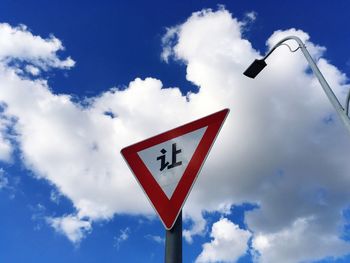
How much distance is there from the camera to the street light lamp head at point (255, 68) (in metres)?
9.34

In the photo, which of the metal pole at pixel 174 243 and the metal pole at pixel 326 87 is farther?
the metal pole at pixel 326 87

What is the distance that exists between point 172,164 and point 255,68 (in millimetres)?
7285

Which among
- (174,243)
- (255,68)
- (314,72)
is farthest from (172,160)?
(255,68)

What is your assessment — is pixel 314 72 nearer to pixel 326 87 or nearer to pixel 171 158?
pixel 326 87

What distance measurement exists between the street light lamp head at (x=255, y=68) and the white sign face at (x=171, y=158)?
22.7ft

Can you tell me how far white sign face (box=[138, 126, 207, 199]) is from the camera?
8.89ft

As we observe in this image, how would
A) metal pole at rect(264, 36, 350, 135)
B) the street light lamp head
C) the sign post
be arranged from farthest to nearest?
the street light lamp head
metal pole at rect(264, 36, 350, 135)
the sign post

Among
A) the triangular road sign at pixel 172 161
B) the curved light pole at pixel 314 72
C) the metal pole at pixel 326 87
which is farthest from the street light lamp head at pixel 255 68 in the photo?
the triangular road sign at pixel 172 161

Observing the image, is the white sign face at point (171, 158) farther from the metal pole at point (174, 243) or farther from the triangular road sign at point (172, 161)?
the metal pole at point (174, 243)

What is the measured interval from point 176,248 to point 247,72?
773cm

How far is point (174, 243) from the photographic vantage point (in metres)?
2.44

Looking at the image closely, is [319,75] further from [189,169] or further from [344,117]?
[189,169]

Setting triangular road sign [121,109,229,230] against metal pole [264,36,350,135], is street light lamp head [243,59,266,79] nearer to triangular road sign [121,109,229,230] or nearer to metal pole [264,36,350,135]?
metal pole [264,36,350,135]

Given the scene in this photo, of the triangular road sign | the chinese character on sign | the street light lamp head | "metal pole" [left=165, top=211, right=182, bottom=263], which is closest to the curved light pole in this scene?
the street light lamp head
